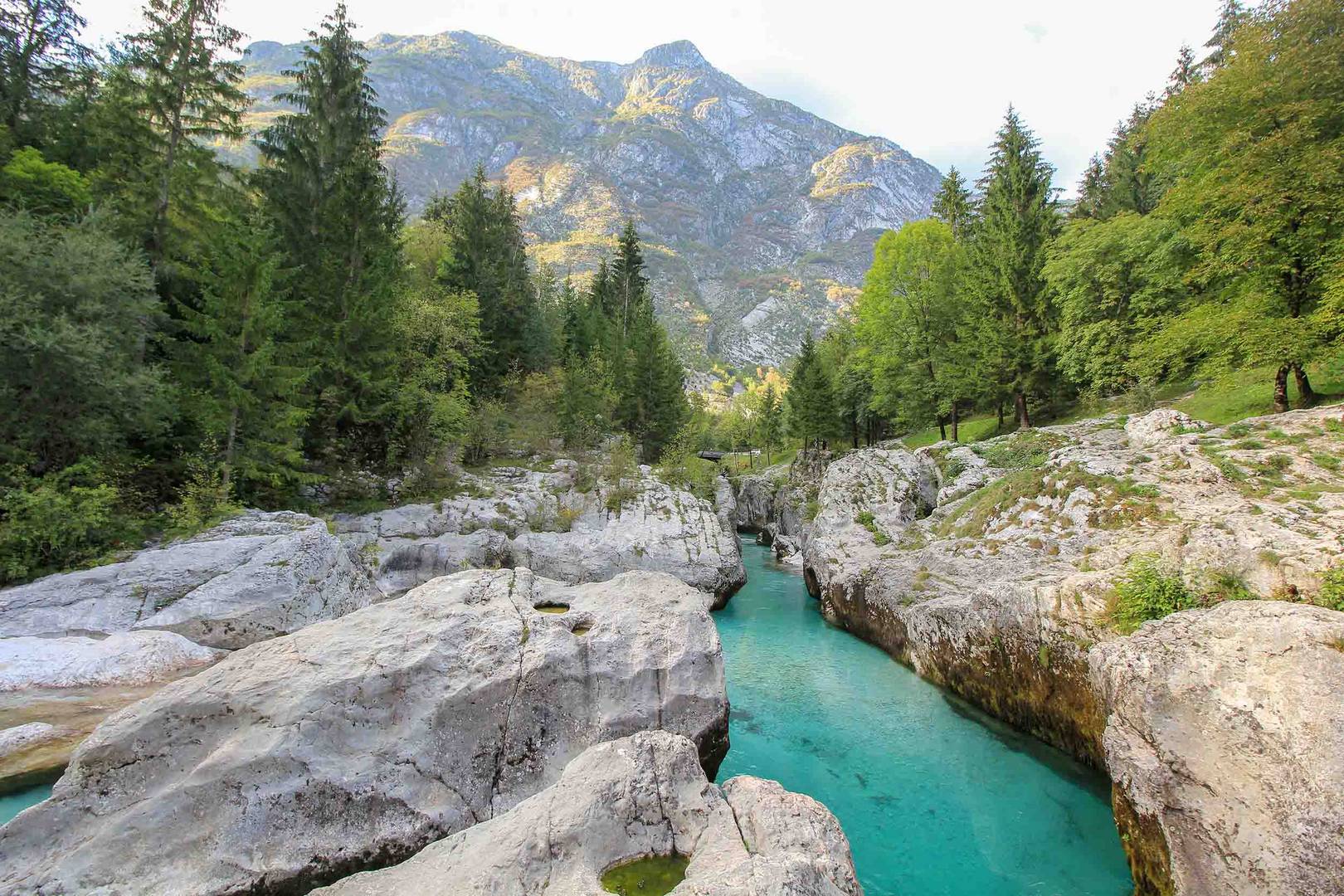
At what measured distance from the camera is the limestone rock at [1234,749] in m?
5.03

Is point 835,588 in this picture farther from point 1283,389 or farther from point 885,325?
point 885,325

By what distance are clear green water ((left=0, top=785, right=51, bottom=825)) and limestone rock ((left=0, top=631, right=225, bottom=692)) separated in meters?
3.11

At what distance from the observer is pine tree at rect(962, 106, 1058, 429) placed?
2883cm

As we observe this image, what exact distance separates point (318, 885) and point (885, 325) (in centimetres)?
3764

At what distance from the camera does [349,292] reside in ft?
Answer: 69.2

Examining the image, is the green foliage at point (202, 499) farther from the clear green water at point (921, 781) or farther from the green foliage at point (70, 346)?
the clear green water at point (921, 781)

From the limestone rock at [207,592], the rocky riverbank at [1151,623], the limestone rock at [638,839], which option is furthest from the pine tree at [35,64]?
the rocky riverbank at [1151,623]

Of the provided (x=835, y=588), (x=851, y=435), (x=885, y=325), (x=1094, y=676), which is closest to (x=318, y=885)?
(x=1094, y=676)

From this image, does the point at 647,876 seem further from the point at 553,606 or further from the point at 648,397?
the point at 648,397

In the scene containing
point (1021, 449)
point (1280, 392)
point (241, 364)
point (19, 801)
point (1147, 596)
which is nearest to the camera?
point (19, 801)

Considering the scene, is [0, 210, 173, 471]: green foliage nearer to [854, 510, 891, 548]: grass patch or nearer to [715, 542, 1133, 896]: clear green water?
[715, 542, 1133, 896]: clear green water

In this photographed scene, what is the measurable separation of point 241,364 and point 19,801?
1305 centimetres

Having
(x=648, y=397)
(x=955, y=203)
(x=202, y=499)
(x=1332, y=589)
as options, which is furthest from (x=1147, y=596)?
(x=955, y=203)

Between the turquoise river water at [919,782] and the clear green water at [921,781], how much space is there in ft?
0.07
